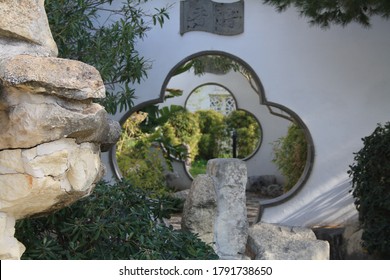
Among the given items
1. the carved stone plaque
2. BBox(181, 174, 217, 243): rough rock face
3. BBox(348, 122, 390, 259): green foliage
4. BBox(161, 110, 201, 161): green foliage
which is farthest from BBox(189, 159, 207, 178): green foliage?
BBox(181, 174, 217, 243): rough rock face

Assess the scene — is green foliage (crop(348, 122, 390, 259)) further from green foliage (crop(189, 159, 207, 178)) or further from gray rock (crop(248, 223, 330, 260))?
green foliage (crop(189, 159, 207, 178))

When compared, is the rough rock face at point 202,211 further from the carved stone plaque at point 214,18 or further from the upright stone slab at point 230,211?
the carved stone plaque at point 214,18

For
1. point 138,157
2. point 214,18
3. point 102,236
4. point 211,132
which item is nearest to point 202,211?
point 102,236

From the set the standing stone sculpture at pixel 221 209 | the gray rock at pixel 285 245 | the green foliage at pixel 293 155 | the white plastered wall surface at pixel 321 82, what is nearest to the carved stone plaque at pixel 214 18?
the white plastered wall surface at pixel 321 82

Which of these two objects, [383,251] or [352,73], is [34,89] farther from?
[352,73]

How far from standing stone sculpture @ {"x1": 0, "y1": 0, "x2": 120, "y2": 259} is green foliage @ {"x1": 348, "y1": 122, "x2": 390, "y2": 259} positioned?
444 cm

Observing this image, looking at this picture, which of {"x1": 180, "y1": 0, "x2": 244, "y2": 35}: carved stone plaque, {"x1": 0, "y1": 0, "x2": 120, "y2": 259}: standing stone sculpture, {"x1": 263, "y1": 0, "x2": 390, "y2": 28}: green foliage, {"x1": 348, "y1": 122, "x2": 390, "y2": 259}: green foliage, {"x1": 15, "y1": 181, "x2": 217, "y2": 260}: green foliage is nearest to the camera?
{"x1": 0, "y1": 0, "x2": 120, "y2": 259}: standing stone sculpture

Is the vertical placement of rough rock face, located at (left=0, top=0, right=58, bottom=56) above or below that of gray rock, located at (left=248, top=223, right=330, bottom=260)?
above

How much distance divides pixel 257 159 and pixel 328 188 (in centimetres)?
511

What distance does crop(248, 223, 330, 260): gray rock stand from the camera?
5.44 m

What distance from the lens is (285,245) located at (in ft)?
18.3

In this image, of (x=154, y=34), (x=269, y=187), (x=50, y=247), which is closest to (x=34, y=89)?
(x=50, y=247)

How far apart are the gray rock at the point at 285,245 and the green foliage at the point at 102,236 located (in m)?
1.00

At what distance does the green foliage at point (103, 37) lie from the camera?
6.03 metres
